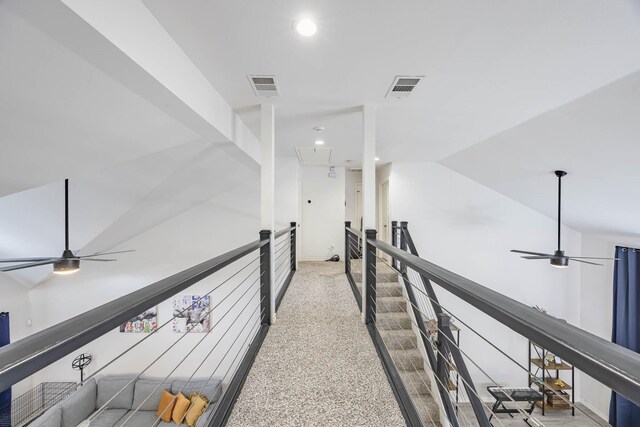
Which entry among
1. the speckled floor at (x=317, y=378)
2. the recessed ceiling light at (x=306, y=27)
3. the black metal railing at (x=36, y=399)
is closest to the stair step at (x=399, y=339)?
the speckled floor at (x=317, y=378)

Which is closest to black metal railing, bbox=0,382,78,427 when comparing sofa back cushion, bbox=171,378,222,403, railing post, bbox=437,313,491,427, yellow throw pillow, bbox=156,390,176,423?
yellow throw pillow, bbox=156,390,176,423

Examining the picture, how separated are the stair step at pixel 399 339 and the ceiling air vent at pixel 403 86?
3070mm

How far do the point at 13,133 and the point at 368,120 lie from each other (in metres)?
2.78

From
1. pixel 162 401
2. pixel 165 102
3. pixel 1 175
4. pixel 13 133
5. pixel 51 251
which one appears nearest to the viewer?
pixel 13 133

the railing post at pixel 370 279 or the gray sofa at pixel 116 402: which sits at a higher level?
the railing post at pixel 370 279

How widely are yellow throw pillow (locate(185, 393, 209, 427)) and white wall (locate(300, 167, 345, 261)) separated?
10.6ft

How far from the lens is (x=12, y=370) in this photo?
21.0 inches

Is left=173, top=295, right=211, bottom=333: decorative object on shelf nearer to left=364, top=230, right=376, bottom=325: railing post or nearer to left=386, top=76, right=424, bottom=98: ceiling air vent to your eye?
left=364, top=230, right=376, bottom=325: railing post

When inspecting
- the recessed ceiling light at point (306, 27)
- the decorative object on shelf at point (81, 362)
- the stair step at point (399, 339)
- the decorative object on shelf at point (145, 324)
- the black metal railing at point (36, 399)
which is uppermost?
the recessed ceiling light at point (306, 27)

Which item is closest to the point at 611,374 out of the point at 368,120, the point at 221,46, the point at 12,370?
the point at 12,370

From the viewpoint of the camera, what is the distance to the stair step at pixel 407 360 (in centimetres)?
345

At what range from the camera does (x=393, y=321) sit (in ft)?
13.4

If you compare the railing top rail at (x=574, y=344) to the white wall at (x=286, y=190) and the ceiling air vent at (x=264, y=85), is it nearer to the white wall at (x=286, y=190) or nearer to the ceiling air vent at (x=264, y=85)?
the ceiling air vent at (x=264, y=85)

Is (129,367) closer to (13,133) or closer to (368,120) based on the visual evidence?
(13,133)
